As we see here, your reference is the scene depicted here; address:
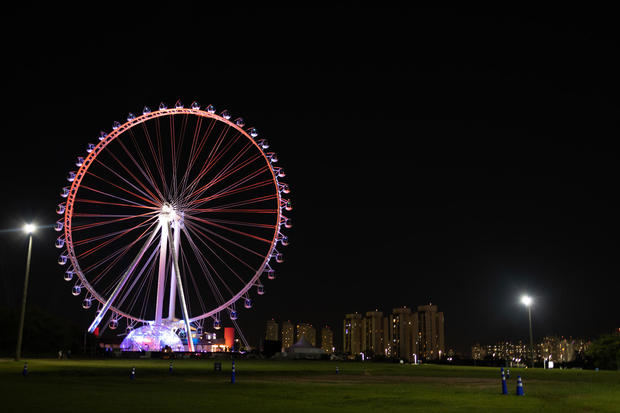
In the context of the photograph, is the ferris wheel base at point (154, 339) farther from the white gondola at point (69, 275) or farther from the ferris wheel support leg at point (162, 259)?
the white gondola at point (69, 275)

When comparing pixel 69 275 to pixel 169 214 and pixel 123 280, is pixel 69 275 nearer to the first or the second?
pixel 123 280

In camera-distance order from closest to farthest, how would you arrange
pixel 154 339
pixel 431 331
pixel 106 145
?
pixel 106 145 → pixel 154 339 → pixel 431 331

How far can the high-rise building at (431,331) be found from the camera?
195 m

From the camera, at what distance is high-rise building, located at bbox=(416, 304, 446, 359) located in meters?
195

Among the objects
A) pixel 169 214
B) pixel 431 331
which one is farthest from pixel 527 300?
pixel 431 331

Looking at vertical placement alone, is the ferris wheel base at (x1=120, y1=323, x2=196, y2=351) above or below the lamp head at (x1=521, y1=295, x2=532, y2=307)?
below

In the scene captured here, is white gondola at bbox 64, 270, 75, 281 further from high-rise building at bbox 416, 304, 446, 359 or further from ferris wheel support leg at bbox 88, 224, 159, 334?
high-rise building at bbox 416, 304, 446, 359

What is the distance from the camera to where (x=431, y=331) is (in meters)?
197

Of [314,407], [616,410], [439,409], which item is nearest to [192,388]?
[314,407]

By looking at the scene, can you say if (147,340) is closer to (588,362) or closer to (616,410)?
(588,362)

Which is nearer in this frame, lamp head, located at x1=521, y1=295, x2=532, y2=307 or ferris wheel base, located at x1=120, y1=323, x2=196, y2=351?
lamp head, located at x1=521, y1=295, x2=532, y2=307

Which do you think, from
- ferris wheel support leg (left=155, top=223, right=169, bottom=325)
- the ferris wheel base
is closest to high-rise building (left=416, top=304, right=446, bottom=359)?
the ferris wheel base

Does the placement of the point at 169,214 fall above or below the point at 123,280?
above

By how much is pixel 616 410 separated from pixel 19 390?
1626 cm
